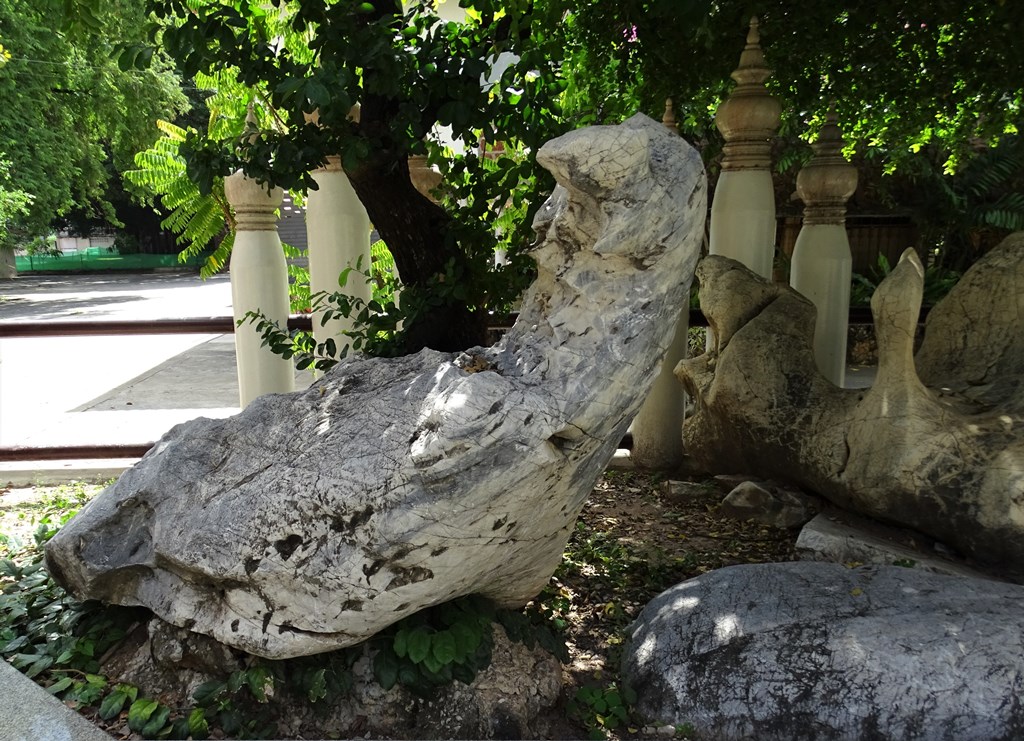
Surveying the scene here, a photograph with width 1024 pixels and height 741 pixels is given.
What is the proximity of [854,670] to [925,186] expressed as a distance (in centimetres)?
981

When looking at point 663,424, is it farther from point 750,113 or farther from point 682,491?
point 750,113

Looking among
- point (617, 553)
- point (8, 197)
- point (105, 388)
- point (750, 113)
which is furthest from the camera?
point (8, 197)

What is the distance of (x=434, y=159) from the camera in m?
3.11

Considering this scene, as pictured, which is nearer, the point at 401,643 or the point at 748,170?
the point at 401,643

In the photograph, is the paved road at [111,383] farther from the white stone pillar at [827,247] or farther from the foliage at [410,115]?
the white stone pillar at [827,247]

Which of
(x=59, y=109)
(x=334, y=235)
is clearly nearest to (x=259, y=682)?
(x=334, y=235)

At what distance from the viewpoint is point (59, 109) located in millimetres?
17781

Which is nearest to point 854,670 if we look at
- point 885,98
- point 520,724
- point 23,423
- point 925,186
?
point 520,724

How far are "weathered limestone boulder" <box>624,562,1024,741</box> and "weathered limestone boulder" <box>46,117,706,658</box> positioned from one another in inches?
21.7

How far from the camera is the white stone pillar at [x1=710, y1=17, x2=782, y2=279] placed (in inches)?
159

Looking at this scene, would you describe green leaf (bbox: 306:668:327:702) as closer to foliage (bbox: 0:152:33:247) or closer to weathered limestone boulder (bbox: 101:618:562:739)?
weathered limestone boulder (bbox: 101:618:562:739)

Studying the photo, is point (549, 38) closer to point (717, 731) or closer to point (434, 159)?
point (434, 159)

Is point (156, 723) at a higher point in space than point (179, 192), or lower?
lower

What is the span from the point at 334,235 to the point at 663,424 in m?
2.25
